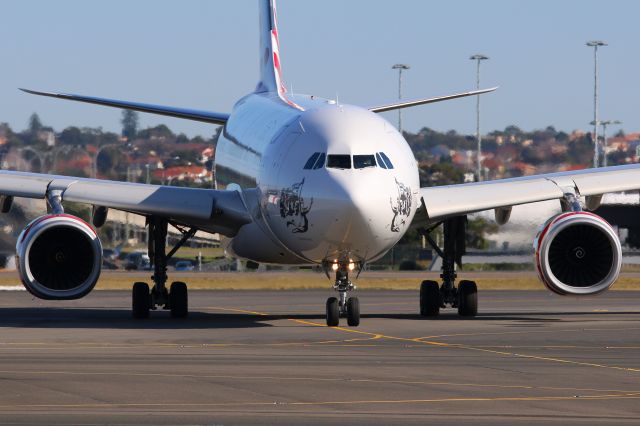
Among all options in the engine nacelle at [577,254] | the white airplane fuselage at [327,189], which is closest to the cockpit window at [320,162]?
the white airplane fuselage at [327,189]

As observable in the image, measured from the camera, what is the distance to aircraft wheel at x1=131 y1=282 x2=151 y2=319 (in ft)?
95.8

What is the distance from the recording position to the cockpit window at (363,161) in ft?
80.2

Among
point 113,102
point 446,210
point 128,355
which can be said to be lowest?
point 128,355

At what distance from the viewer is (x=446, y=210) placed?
2819 centimetres

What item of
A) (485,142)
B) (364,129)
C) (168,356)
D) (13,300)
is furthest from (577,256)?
(485,142)

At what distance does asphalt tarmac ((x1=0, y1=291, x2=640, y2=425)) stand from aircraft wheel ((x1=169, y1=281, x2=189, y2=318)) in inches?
11.7

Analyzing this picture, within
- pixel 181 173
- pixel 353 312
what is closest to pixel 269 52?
pixel 353 312

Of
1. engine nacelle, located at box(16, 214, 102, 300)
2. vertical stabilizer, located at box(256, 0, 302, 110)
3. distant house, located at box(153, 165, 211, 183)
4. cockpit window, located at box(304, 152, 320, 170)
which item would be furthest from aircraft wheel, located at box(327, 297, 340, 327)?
distant house, located at box(153, 165, 211, 183)

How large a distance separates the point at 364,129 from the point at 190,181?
220ft

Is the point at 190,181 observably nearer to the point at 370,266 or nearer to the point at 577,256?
the point at 370,266

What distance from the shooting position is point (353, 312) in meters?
25.2

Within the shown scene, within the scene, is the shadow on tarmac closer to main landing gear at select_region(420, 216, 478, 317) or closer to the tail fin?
main landing gear at select_region(420, 216, 478, 317)

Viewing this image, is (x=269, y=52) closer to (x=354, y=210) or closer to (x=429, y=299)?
(x=429, y=299)

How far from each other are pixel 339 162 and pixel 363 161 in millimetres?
389
